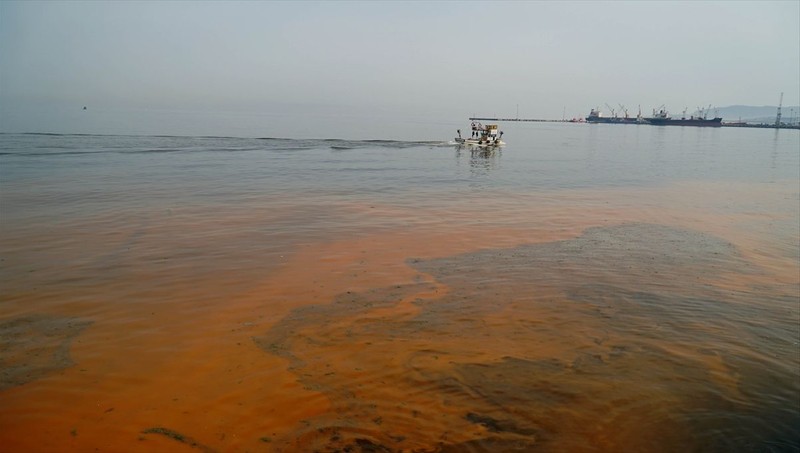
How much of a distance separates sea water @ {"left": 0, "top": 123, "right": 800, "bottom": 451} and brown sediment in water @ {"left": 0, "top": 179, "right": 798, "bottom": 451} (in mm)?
31

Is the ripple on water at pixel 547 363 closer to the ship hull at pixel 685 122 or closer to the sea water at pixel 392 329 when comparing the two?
the sea water at pixel 392 329

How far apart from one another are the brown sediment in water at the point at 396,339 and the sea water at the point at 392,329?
0.10 ft

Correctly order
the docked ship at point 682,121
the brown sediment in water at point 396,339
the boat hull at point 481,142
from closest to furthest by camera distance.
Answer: the brown sediment in water at point 396,339, the boat hull at point 481,142, the docked ship at point 682,121

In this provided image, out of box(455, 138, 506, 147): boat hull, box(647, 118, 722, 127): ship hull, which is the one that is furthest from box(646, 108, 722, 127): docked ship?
box(455, 138, 506, 147): boat hull

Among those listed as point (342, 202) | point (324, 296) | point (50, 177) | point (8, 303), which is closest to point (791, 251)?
point (324, 296)

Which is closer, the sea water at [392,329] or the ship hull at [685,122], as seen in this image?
the sea water at [392,329]

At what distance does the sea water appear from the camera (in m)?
4.61

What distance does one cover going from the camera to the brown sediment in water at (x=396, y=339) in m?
4.59

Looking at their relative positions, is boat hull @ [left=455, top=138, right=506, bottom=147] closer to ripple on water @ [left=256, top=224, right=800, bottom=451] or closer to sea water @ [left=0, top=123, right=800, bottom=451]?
sea water @ [left=0, top=123, right=800, bottom=451]

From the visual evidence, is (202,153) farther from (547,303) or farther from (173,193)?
(547,303)

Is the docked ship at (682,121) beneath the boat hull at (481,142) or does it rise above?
above

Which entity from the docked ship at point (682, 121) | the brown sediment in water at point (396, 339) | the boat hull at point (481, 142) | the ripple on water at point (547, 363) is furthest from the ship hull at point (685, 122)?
the ripple on water at point (547, 363)

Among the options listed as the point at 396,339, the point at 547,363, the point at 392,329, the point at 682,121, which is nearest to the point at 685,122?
the point at 682,121

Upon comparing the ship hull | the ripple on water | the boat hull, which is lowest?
the ripple on water
